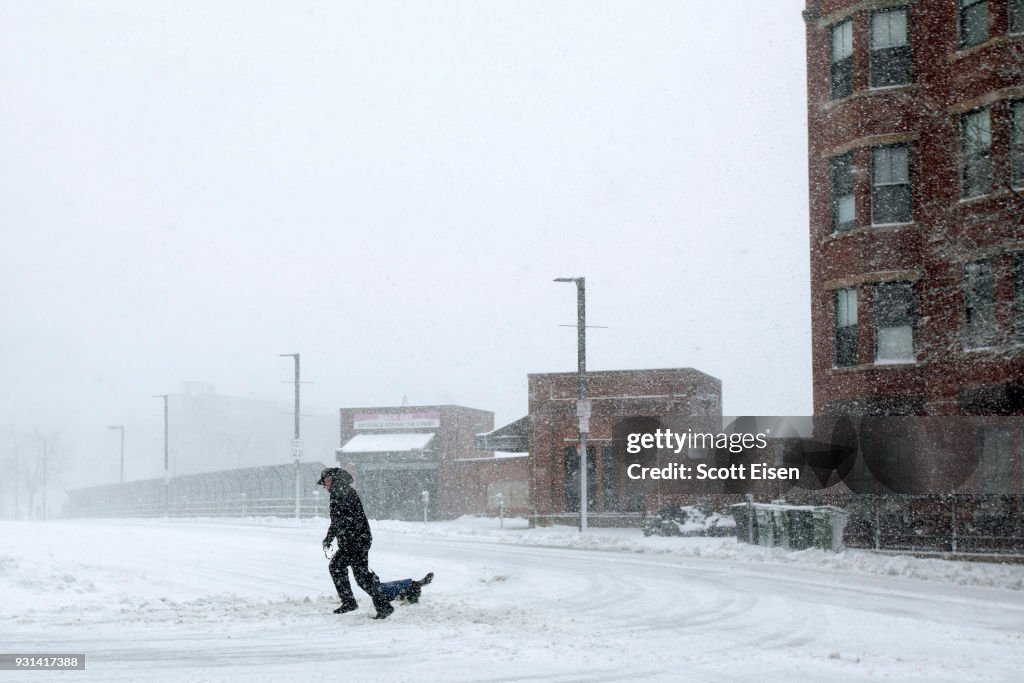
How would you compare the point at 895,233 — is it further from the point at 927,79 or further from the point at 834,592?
the point at 834,592

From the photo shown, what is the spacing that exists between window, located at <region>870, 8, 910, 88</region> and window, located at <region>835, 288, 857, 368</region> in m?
5.45

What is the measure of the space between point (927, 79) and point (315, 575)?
1907cm

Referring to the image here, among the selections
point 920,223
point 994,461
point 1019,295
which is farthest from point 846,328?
point 994,461

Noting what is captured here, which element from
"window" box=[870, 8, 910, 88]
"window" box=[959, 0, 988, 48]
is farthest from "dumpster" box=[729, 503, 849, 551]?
"window" box=[959, 0, 988, 48]

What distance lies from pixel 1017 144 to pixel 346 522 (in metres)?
19.5

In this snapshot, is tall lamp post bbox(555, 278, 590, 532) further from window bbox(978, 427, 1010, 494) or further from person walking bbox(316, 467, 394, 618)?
person walking bbox(316, 467, 394, 618)

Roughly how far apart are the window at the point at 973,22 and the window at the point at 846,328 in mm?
6634

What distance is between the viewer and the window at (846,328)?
28.4 metres

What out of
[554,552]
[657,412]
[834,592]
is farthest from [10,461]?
[834,592]

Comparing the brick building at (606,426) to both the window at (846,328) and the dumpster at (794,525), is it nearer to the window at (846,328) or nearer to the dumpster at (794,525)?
the window at (846,328)

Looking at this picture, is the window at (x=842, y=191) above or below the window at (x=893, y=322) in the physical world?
above

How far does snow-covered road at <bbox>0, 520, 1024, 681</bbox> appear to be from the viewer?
9.02 metres

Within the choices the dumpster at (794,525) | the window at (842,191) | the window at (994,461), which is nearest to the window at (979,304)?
the window at (994,461)

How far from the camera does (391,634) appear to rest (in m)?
10.9
